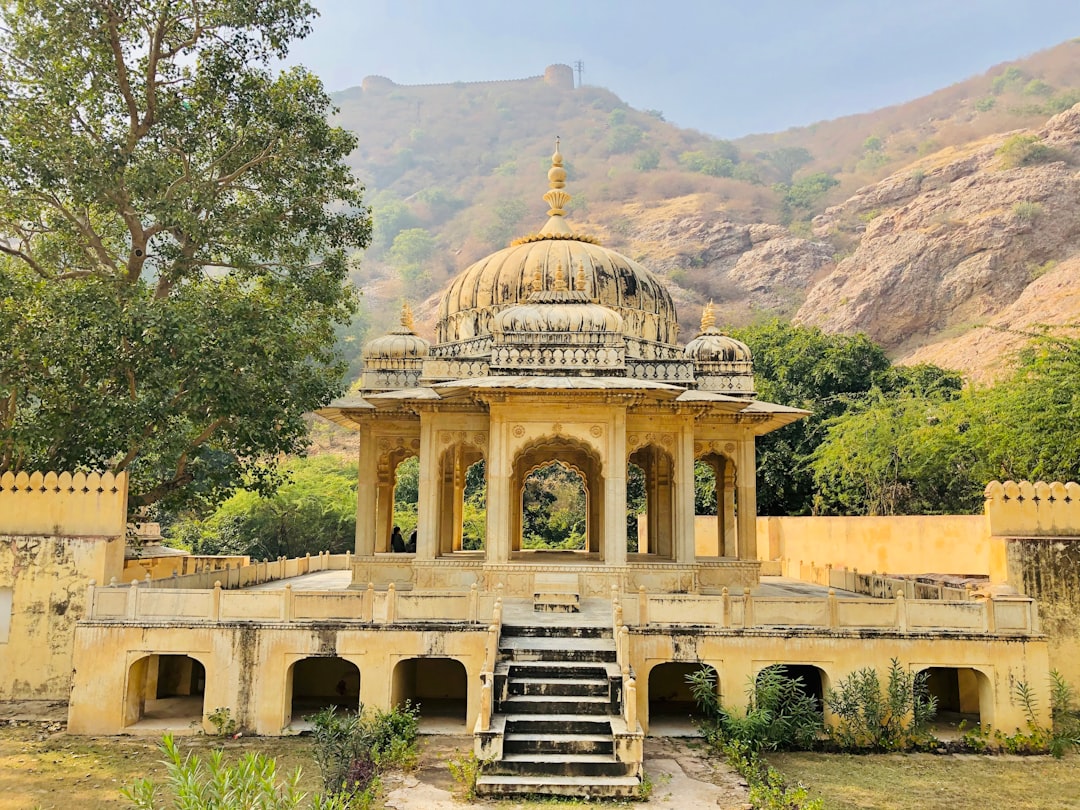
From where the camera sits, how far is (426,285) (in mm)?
107625

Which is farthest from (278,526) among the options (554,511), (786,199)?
(786,199)

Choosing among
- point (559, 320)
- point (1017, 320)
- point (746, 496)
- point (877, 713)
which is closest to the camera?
point (877, 713)

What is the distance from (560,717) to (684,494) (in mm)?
6956

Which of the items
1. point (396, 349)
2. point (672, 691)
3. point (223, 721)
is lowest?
point (223, 721)

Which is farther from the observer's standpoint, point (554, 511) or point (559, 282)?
point (554, 511)

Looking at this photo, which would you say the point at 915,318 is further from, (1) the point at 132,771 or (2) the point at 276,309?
(1) the point at 132,771

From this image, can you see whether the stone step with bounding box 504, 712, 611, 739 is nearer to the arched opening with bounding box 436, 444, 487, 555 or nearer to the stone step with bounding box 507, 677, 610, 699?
the stone step with bounding box 507, 677, 610, 699

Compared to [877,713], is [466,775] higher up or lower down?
lower down

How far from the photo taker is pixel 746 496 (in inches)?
752

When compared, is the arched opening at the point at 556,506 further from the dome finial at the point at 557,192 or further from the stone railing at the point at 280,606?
the stone railing at the point at 280,606

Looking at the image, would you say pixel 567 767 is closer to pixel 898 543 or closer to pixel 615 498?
pixel 615 498

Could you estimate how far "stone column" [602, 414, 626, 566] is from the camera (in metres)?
16.1

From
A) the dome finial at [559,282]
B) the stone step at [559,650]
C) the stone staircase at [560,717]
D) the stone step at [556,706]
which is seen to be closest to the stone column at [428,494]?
the dome finial at [559,282]

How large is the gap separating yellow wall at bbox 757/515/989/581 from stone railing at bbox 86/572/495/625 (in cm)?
990
